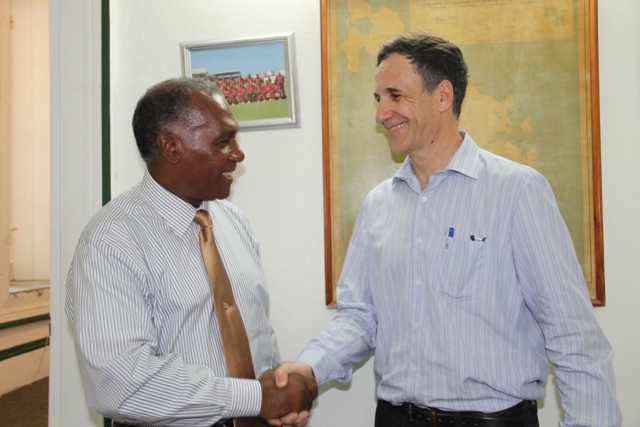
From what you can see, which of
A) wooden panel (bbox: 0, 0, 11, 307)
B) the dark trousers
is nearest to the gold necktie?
the dark trousers

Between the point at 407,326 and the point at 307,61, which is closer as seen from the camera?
the point at 407,326

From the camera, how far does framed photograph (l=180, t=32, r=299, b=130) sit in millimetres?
2045

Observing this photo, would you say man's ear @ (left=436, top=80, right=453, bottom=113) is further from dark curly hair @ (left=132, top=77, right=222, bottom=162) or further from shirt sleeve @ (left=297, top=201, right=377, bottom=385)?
dark curly hair @ (left=132, top=77, right=222, bottom=162)

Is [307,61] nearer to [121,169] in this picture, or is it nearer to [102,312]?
[121,169]

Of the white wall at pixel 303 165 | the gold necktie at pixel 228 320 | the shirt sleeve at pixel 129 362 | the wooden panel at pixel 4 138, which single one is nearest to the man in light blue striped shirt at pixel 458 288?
the gold necktie at pixel 228 320

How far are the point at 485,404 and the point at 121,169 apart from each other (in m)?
1.61

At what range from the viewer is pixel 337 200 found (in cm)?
202

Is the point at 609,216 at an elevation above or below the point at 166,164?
below

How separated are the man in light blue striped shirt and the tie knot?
1.56 ft

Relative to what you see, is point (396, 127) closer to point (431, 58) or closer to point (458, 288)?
point (431, 58)

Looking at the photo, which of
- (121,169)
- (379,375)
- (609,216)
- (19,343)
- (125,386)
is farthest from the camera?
(19,343)

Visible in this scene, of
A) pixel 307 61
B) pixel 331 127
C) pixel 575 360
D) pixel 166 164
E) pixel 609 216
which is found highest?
pixel 307 61

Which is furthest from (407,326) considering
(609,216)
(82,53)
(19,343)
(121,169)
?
(19,343)

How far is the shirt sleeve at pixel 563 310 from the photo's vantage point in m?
1.28
